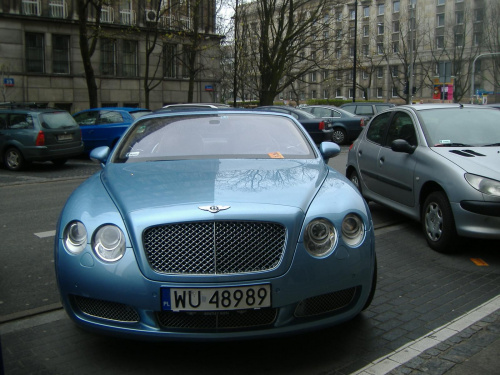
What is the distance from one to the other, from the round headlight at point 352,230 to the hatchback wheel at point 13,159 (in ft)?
42.4

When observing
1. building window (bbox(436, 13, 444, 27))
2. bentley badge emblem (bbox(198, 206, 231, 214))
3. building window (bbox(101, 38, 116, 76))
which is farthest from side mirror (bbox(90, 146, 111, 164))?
building window (bbox(436, 13, 444, 27))

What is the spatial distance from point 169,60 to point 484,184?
99.4 feet

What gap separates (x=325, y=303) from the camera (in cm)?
342

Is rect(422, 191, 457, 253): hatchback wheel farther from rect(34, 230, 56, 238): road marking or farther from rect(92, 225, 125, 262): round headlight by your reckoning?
rect(34, 230, 56, 238): road marking

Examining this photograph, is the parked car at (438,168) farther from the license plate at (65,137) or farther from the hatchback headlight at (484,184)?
the license plate at (65,137)

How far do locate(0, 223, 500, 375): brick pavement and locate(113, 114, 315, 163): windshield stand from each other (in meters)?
1.40

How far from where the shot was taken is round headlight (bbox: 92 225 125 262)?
3.27 meters

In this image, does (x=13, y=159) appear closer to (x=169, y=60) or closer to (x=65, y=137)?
(x=65, y=137)

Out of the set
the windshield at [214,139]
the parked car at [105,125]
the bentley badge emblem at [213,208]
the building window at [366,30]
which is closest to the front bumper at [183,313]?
the bentley badge emblem at [213,208]

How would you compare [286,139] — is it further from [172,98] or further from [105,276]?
[172,98]

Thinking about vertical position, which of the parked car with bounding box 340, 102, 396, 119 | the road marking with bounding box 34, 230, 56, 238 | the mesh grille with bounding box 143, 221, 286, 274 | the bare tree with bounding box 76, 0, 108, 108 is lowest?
the road marking with bounding box 34, 230, 56, 238

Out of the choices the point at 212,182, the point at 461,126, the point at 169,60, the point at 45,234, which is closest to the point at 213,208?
the point at 212,182

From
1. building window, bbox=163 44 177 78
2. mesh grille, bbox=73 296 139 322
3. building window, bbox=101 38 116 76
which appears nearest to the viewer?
mesh grille, bbox=73 296 139 322

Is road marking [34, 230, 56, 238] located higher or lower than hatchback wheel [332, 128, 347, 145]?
lower
